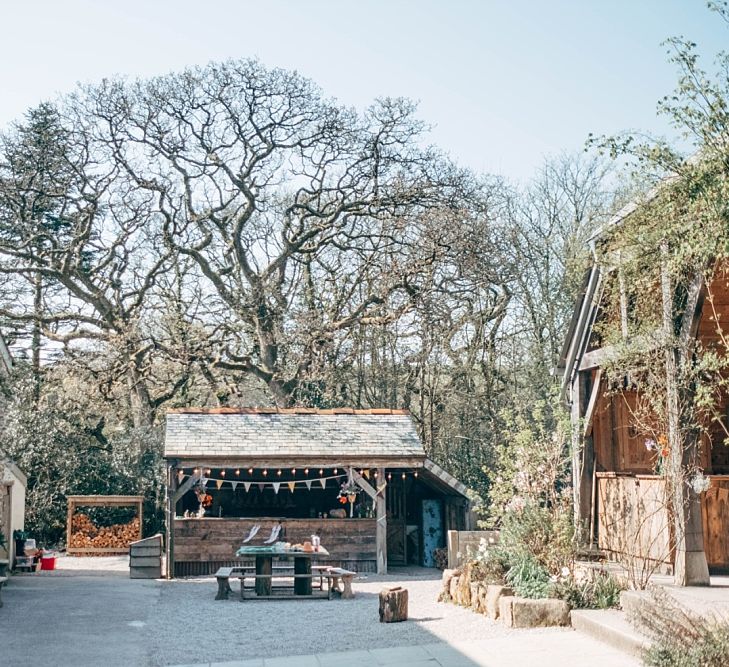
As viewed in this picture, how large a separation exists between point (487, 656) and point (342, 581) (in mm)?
7134

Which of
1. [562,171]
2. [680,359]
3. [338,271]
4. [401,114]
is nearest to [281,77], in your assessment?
[401,114]

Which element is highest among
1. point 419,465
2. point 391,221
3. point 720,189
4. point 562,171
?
point 562,171

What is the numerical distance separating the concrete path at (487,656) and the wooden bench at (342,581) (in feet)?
18.7

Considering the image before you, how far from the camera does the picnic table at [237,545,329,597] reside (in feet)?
50.5

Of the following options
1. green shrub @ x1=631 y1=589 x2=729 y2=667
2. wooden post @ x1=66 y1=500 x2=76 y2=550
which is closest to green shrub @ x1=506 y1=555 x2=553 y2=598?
green shrub @ x1=631 y1=589 x2=729 y2=667

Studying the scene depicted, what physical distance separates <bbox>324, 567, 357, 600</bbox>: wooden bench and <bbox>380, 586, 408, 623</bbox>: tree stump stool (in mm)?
3560

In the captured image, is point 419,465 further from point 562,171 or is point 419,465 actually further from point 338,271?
point 562,171

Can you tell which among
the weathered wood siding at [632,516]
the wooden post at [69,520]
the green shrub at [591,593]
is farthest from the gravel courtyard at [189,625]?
the wooden post at [69,520]

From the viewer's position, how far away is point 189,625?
12.3 meters

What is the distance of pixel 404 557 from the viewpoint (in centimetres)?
2095

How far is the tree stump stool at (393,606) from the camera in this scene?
1171 cm

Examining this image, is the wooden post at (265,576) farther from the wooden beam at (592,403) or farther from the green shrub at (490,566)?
the wooden beam at (592,403)

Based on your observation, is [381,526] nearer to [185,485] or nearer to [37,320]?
[185,485]

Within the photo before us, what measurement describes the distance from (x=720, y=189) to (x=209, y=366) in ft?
58.2
